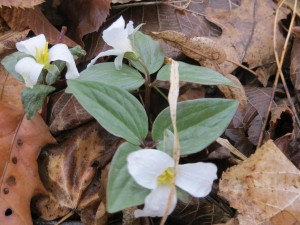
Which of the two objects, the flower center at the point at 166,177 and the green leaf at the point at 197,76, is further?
the green leaf at the point at 197,76

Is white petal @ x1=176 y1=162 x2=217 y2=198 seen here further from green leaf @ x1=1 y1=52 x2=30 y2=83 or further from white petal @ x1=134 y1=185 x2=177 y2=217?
green leaf @ x1=1 y1=52 x2=30 y2=83

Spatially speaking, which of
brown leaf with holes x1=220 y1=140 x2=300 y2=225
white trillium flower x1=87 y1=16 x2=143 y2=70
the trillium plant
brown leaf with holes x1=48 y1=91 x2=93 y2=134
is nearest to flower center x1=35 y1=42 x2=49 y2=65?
the trillium plant

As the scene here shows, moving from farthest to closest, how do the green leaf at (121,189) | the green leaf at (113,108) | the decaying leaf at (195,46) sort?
the decaying leaf at (195,46), the green leaf at (113,108), the green leaf at (121,189)

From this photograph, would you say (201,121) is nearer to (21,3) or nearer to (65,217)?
(65,217)

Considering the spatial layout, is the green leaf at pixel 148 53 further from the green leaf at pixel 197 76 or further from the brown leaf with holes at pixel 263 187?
the brown leaf with holes at pixel 263 187

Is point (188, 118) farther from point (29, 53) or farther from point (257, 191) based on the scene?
point (29, 53)

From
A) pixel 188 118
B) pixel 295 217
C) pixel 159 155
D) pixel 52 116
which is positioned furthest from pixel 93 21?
pixel 295 217

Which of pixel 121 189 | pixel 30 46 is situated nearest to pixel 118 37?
pixel 30 46

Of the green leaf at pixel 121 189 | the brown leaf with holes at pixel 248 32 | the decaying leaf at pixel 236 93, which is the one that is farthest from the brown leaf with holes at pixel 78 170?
the brown leaf with holes at pixel 248 32
